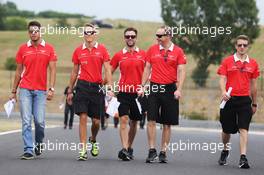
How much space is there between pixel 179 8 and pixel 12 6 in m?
117

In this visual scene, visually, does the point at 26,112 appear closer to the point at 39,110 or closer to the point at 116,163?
the point at 39,110

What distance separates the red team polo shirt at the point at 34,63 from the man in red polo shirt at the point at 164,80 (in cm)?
167

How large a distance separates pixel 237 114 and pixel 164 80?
131cm

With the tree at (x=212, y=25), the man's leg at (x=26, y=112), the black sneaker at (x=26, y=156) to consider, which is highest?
the tree at (x=212, y=25)

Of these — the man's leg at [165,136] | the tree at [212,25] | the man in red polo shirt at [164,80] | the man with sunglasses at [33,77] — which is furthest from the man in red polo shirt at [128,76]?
the tree at [212,25]

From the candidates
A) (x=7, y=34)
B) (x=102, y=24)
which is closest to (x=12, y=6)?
(x=102, y=24)

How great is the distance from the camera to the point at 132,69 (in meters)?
15.3

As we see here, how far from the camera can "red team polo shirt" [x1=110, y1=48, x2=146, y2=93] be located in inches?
602

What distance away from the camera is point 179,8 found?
78.4 metres

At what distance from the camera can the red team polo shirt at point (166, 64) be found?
1476 centimetres

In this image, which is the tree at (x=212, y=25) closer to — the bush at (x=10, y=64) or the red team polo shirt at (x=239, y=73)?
the bush at (x=10, y=64)
